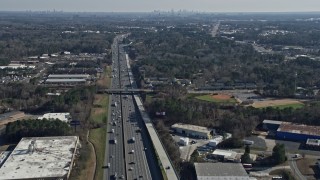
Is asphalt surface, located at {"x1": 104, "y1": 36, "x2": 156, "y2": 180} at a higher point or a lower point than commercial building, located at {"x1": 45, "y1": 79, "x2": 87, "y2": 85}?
lower

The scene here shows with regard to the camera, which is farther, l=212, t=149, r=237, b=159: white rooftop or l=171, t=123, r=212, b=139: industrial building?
l=171, t=123, r=212, b=139: industrial building

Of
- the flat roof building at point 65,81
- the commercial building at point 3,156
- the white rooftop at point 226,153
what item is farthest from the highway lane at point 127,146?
the flat roof building at point 65,81

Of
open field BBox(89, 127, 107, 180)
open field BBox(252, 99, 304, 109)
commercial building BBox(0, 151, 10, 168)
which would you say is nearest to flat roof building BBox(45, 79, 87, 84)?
open field BBox(89, 127, 107, 180)

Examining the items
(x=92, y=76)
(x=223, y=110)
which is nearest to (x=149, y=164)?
(x=223, y=110)

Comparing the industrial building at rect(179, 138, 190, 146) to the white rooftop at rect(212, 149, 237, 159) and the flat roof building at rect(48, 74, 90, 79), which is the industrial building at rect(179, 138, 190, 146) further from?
the flat roof building at rect(48, 74, 90, 79)

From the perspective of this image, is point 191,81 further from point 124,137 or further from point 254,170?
point 254,170

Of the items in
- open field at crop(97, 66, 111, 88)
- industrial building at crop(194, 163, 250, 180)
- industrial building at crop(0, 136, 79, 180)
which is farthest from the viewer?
open field at crop(97, 66, 111, 88)

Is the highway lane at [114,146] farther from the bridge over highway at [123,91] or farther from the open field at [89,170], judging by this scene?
the bridge over highway at [123,91]
